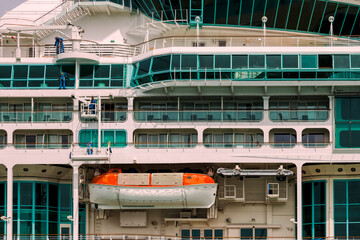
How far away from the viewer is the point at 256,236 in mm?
47625

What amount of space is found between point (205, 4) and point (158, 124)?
8129 mm

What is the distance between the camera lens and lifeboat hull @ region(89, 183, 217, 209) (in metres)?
45.4

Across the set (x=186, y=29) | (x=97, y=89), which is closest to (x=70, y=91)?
(x=97, y=89)

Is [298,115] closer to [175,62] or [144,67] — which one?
[175,62]

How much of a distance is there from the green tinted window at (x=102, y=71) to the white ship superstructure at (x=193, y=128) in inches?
4.7

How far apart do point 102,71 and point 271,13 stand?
433 inches

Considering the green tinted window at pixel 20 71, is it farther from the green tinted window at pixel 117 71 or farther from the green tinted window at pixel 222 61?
the green tinted window at pixel 222 61

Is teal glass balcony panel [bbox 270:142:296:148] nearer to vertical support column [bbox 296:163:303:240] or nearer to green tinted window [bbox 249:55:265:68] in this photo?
vertical support column [bbox 296:163:303:240]

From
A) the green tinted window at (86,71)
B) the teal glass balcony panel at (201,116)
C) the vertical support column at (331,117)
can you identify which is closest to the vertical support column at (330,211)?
the vertical support column at (331,117)

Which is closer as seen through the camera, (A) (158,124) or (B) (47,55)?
(A) (158,124)

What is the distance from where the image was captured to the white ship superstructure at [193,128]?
1809 inches

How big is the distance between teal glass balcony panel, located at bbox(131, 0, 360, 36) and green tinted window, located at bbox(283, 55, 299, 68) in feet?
13.6

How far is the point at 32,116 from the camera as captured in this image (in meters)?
47.6

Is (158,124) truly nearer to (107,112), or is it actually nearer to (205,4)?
(107,112)
